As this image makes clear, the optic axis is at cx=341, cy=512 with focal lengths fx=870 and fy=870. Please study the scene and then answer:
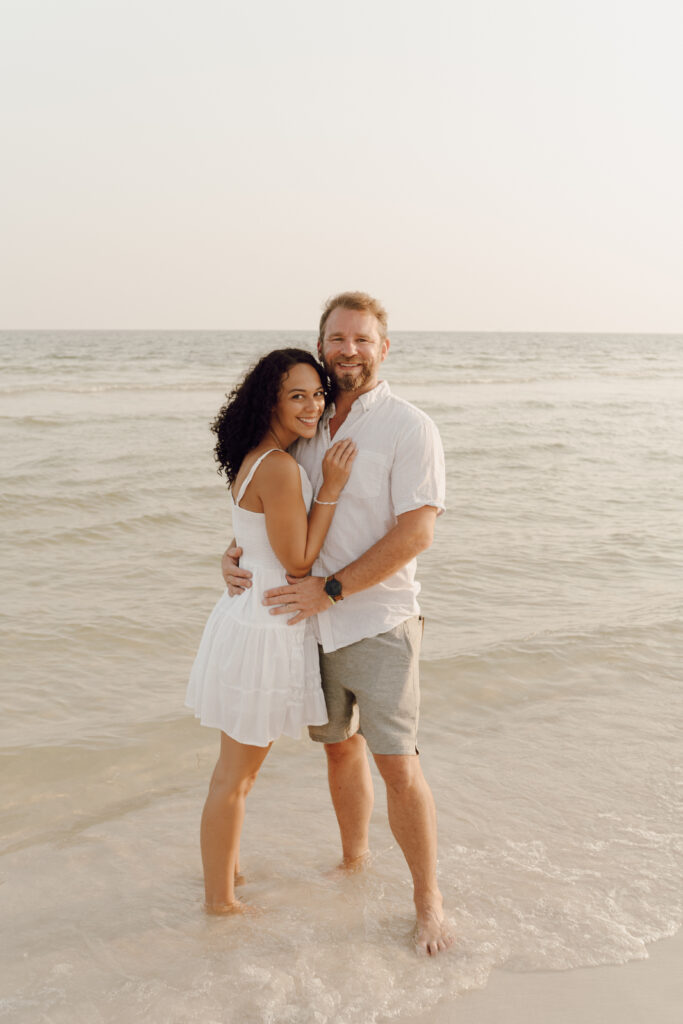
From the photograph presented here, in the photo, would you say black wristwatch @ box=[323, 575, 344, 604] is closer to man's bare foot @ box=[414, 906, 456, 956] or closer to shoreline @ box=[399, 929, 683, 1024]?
man's bare foot @ box=[414, 906, 456, 956]

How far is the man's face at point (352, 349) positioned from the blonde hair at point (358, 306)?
0.07 feet

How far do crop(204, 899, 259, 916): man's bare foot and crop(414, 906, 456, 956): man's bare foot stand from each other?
2.07ft

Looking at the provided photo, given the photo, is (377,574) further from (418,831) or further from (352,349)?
(418,831)

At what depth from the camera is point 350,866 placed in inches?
140

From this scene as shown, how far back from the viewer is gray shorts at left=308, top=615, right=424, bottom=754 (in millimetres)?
3037

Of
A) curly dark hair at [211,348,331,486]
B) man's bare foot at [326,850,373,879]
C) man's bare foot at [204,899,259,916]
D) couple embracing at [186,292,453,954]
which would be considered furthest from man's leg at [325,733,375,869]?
curly dark hair at [211,348,331,486]

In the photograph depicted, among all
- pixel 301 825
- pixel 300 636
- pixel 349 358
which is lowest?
pixel 301 825

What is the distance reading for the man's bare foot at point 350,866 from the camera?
3.51 meters

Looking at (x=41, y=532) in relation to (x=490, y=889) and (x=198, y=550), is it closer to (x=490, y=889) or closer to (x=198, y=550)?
(x=198, y=550)

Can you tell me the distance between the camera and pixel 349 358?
3.11 m

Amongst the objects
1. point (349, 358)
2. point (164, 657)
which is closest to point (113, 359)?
point (164, 657)

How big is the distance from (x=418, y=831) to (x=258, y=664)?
32.3 inches

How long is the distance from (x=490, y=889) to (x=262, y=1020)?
1079 mm

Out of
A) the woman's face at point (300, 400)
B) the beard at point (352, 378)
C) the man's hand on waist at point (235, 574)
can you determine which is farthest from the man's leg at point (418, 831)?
the beard at point (352, 378)
